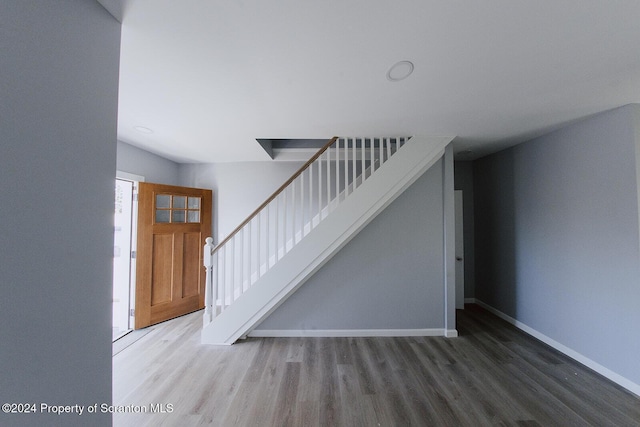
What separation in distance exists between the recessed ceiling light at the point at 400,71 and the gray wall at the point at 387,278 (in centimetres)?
156

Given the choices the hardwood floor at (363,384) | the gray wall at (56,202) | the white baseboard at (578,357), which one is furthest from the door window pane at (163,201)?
the white baseboard at (578,357)

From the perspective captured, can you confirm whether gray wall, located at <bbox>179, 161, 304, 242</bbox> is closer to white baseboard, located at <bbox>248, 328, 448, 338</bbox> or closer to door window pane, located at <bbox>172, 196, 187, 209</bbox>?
door window pane, located at <bbox>172, 196, 187, 209</bbox>

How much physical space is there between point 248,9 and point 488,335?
3852mm

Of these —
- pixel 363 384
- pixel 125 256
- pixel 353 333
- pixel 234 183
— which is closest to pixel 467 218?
pixel 353 333

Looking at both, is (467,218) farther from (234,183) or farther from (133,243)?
(133,243)

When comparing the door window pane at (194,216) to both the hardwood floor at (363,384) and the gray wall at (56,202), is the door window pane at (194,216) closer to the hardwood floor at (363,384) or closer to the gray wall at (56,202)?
the hardwood floor at (363,384)

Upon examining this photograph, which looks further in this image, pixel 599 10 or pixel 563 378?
pixel 563 378

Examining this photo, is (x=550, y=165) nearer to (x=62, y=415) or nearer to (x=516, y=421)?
(x=516, y=421)

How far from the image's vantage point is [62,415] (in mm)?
896

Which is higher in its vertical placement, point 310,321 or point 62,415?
point 62,415

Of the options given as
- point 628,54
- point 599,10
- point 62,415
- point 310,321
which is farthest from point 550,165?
point 62,415

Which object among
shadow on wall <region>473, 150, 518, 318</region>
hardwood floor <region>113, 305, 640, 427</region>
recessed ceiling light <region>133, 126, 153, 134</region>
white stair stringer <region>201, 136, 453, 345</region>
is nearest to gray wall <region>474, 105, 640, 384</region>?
shadow on wall <region>473, 150, 518, 318</region>

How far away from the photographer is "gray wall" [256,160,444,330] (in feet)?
9.51

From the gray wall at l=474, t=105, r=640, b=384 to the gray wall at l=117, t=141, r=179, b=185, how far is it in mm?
5064
